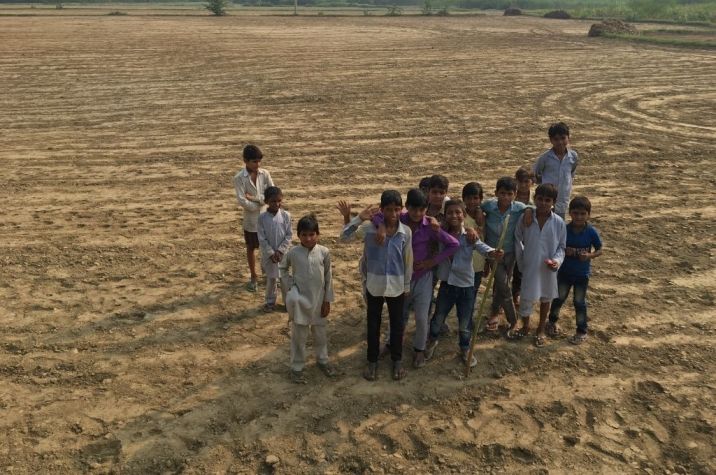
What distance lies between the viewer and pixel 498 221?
4828 mm

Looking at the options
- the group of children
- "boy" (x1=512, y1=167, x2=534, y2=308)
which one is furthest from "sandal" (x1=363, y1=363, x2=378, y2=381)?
"boy" (x1=512, y1=167, x2=534, y2=308)

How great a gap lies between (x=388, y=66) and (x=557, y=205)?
52.8 ft

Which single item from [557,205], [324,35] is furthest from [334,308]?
[324,35]

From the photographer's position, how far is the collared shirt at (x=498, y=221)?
4789mm

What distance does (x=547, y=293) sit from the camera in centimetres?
484

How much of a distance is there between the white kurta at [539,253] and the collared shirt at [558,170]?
1.12 meters

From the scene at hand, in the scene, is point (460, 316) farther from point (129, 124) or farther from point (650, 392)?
point (129, 124)

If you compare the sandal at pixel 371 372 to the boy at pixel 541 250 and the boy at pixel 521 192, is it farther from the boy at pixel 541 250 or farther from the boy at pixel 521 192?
the boy at pixel 521 192

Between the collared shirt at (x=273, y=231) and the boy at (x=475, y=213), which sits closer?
the boy at (x=475, y=213)

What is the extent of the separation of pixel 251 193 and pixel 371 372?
2226 millimetres

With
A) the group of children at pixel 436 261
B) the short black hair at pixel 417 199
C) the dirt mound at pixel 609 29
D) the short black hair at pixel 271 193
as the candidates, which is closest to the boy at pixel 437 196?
the group of children at pixel 436 261

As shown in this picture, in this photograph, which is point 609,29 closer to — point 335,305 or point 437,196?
point 335,305

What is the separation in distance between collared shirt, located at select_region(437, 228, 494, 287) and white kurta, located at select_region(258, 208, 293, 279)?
150 centimetres

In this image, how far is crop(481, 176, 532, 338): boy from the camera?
4691 mm
